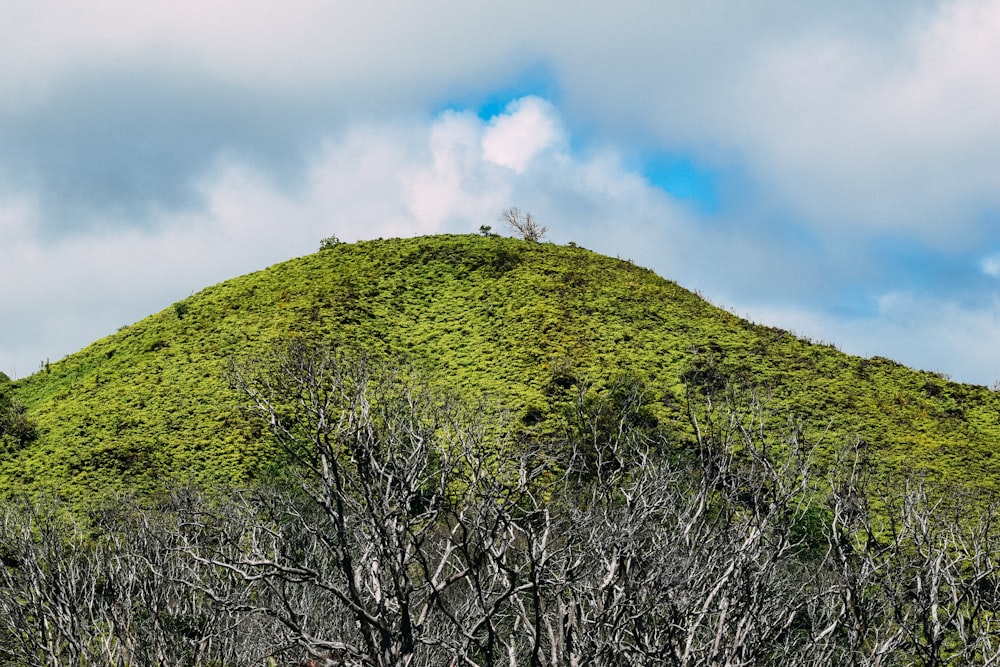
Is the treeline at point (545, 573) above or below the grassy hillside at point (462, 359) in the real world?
below

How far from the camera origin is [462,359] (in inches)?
1649

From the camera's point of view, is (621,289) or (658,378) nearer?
(658,378)

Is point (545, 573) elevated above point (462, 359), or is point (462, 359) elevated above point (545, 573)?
point (462, 359)

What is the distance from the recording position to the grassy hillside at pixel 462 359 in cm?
3350

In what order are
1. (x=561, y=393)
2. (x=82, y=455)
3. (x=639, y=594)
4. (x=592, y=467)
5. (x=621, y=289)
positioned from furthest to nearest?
(x=621, y=289) < (x=561, y=393) < (x=82, y=455) < (x=592, y=467) < (x=639, y=594)

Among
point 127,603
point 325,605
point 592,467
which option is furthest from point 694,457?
point 127,603

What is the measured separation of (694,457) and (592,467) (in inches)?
160

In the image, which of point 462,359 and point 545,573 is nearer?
point 545,573

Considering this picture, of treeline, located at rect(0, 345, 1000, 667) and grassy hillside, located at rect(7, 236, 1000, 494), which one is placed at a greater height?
grassy hillside, located at rect(7, 236, 1000, 494)

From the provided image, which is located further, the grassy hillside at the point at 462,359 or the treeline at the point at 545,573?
the grassy hillside at the point at 462,359

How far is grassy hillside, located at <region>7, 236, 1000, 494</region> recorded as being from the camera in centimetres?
3350

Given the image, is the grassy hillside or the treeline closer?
the treeline

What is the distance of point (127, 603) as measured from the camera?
43.8ft

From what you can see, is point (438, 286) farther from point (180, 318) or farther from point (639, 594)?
point (639, 594)
